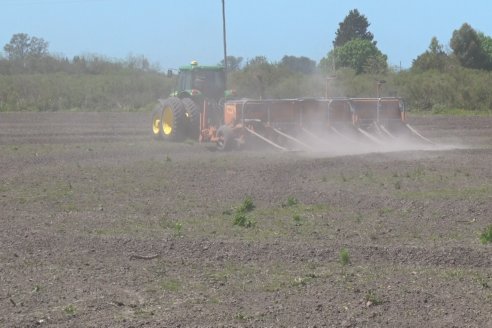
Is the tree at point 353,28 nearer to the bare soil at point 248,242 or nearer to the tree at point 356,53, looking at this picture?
the tree at point 356,53

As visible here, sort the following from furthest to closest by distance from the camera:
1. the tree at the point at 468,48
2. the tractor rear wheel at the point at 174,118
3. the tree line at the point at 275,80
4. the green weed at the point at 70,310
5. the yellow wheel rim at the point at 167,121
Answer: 1. the tree at the point at 468,48
2. the tree line at the point at 275,80
3. the yellow wheel rim at the point at 167,121
4. the tractor rear wheel at the point at 174,118
5. the green weed at the point at 70,310

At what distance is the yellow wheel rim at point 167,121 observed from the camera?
2593 centimetres

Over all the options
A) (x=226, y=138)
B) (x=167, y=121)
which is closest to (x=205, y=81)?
(x=167, y=121)

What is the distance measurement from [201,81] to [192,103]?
3.40 feet

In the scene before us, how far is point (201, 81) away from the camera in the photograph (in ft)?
84.3

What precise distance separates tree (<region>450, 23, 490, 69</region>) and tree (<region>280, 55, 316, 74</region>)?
9972 millimetres

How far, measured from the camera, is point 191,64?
2572 cm

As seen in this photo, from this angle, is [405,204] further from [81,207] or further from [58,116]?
[58,116]

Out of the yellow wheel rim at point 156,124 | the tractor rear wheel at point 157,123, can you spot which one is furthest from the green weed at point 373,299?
the yellow wheel rim at point 156,124

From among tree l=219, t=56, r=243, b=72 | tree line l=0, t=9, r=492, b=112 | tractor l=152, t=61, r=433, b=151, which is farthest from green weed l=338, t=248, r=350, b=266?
tree l=219, t=56, r=243, b=72

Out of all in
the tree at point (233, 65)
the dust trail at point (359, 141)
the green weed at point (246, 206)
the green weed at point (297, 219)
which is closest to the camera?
the green weed at point (297, 219)

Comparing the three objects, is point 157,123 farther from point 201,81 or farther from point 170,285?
point 170,285

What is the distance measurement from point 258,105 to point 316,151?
2082 millimetres

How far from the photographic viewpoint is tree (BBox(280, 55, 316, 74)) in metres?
54.7
